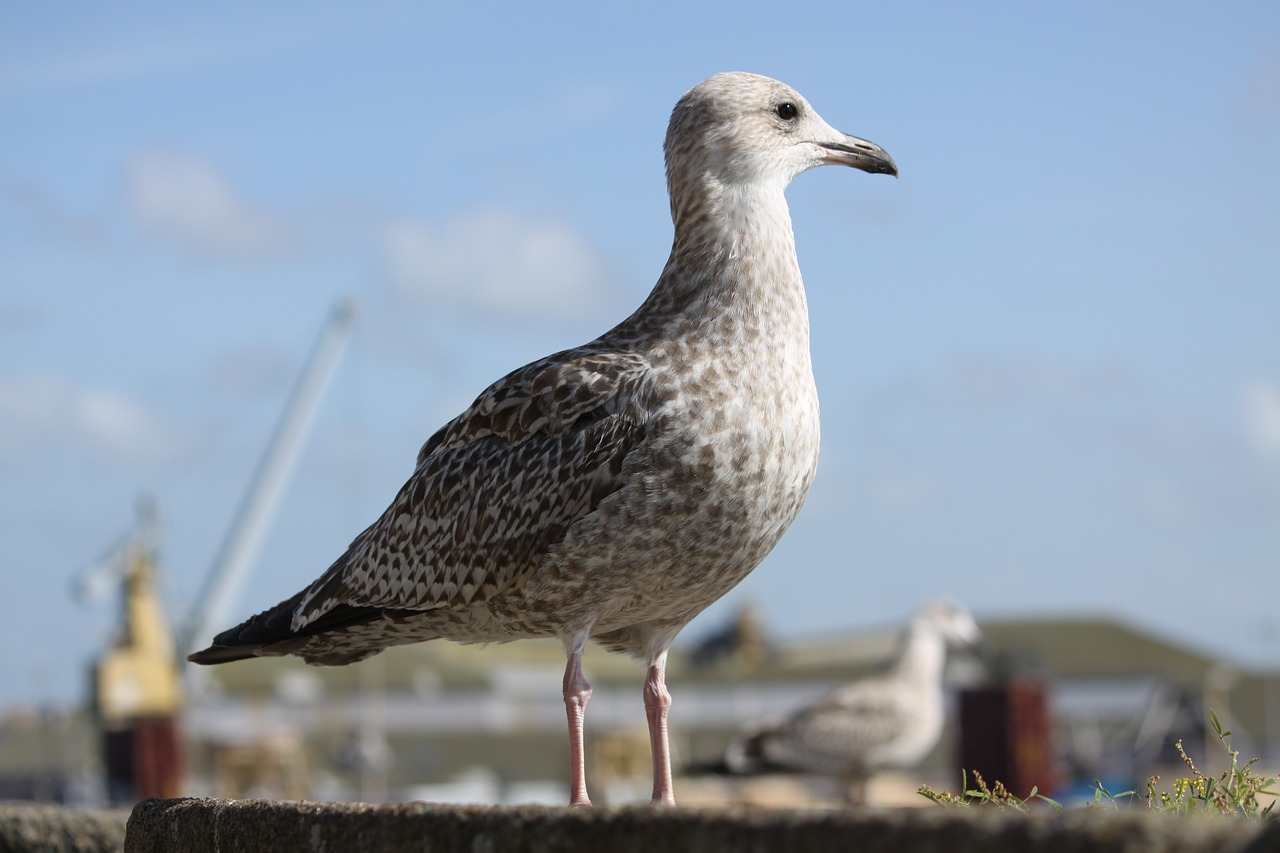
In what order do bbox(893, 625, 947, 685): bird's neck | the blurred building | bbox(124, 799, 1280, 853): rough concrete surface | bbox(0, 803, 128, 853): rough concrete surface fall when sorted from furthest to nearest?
1. the blurred building
2. bbox(893, 625, 947, 685): bird's neck
3. bbox(0, 803, 128, 853): rough concrete surface
4. bbox(124, 799, 1280, 853): rough concrete surface

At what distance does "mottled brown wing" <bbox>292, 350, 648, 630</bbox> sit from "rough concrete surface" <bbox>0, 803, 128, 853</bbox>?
0.96 meters

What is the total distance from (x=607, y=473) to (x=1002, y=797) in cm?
153

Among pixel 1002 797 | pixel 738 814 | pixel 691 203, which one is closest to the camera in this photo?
pixel 738 814

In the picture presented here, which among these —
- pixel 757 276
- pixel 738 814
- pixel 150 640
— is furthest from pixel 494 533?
pixel 150 640

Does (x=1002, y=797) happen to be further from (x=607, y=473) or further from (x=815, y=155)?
(x=815, y=155)

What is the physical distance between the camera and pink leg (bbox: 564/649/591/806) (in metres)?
5.15

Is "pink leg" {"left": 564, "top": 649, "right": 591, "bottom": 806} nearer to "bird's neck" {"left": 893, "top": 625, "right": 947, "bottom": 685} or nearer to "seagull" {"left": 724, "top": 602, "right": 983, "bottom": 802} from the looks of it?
"seagull" {"left": 724, "top": 602, "right": 983, "bottom": 802}

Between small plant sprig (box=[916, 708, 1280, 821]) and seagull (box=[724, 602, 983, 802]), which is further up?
small plant sprig (box=[916, 708, 1280, 821])

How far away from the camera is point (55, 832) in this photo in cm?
584

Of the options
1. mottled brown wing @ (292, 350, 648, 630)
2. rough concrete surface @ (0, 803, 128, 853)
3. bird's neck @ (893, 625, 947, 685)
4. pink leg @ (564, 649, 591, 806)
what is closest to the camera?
pink leg @ (564, 649, 591, 806)

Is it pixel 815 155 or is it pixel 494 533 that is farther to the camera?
pixel 815 155

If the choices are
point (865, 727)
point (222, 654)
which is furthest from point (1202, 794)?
point (865, 727)

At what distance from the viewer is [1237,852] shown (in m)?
2.41

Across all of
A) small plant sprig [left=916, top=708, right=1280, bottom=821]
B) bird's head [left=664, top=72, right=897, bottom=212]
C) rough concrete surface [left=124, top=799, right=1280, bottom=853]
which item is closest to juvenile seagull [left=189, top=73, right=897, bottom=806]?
bird's head [left=664, top=72, right=897, bottom=212]
